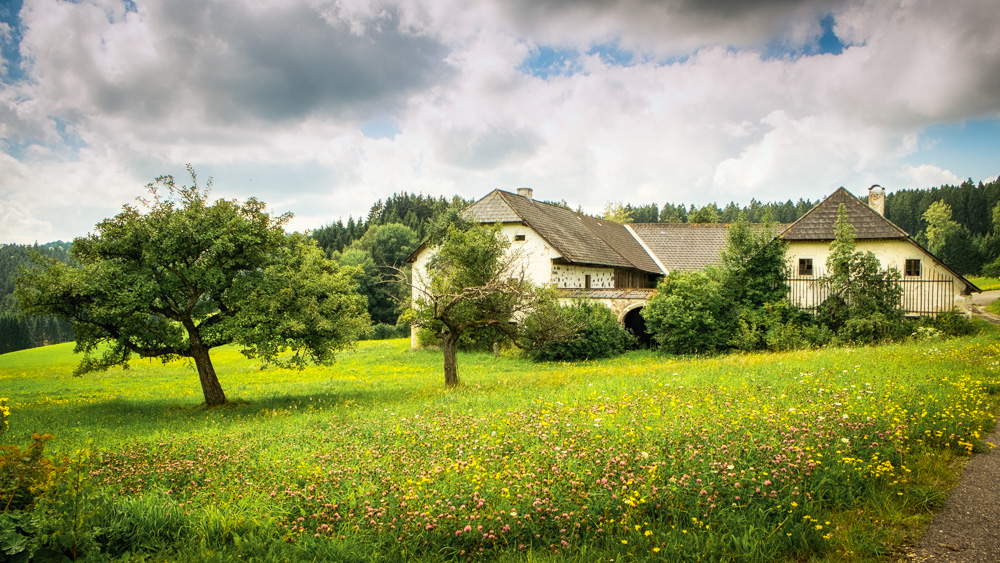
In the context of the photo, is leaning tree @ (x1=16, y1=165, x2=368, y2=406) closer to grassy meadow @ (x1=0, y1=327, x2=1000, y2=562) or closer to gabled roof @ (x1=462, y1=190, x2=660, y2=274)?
grassy meadow @ (x1=0, y1=327, x2=1000, y2=562)

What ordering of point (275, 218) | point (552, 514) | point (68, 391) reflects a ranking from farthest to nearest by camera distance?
point (68, 391), point (275, 218), point (552, 514)

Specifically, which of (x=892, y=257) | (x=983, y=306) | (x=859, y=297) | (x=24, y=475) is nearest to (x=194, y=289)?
(x=24, y=475)

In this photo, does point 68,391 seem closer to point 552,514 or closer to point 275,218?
point 275,218

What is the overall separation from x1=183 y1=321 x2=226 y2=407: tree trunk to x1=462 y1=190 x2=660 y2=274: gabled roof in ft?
52.8

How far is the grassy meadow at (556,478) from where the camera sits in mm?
5117

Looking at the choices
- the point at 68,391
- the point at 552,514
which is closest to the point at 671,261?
the point at 68,391

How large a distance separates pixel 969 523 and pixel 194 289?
16.8 m

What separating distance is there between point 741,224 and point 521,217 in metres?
11.9

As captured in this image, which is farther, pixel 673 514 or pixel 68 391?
pixel 68 391

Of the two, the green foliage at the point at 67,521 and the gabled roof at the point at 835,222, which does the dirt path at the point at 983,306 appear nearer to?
the gabled roof at the point at 835,222

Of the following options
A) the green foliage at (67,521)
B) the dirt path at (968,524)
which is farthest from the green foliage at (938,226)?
the green foliage at (67,521)

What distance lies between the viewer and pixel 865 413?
8.13 meters

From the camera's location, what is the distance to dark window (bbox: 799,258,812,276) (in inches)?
1252

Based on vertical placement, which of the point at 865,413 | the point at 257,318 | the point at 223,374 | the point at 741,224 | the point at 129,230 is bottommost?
the point at 223,374
